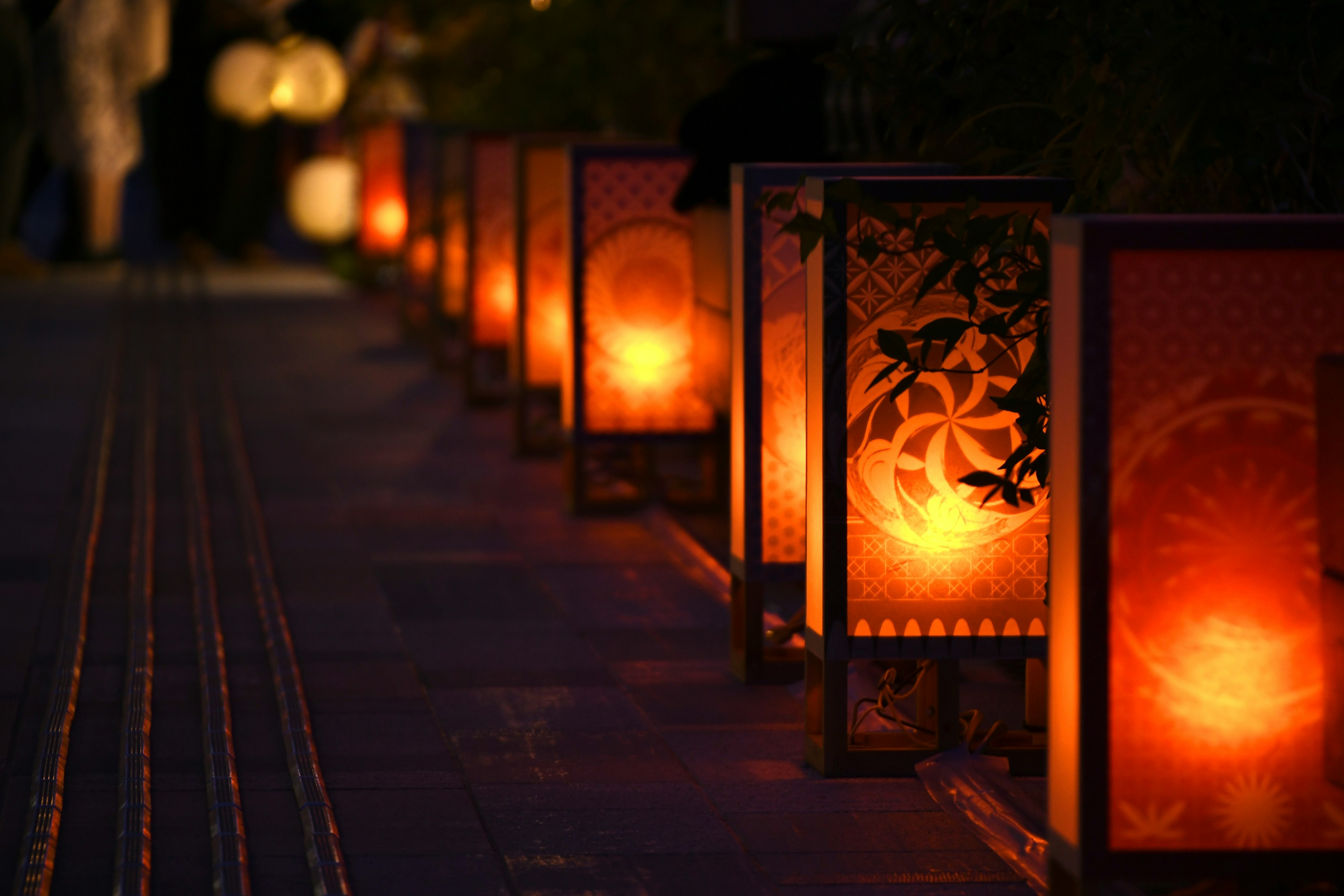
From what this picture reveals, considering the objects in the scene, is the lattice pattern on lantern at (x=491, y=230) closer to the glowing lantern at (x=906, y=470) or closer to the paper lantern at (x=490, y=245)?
the paper lantern at (x=490, y=245)

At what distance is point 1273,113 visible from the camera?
3.63 m

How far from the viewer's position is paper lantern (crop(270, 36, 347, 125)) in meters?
17.2

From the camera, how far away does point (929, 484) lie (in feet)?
15.7

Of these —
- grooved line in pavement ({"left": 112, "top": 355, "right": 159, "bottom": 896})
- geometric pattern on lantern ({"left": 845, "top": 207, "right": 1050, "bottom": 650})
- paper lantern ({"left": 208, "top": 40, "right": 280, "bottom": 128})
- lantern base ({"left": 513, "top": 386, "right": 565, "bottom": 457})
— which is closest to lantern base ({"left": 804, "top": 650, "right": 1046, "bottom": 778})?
geometric pattern on lantern ({"left": 845, "top": 207, "right": 1050, "bottom": 650})

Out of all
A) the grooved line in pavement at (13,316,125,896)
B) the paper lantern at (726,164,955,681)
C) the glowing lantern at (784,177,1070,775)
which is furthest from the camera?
the paper lantern at (726,164,955,681)

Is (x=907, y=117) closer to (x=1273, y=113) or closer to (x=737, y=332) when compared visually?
(x=737, y=332)

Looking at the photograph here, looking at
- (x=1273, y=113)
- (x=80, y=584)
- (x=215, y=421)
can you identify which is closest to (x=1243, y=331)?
(x=1273, y=113)

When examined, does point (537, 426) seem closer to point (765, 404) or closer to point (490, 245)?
point (490, 245)

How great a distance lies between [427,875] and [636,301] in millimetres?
4540

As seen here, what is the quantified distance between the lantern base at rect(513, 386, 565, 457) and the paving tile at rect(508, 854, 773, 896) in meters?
5.61

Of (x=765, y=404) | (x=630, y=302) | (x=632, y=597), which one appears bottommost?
(x=632, y=597)

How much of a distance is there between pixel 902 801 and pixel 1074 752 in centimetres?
139

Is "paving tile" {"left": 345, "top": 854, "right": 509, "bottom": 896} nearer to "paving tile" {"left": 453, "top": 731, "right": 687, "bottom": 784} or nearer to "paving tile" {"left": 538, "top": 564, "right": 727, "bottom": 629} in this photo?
"paving tile" {"left": 453, "top": 731, "right": 687, "bottom": 784}

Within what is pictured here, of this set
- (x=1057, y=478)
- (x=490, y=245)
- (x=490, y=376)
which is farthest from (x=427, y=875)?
(x=490, y=376)
